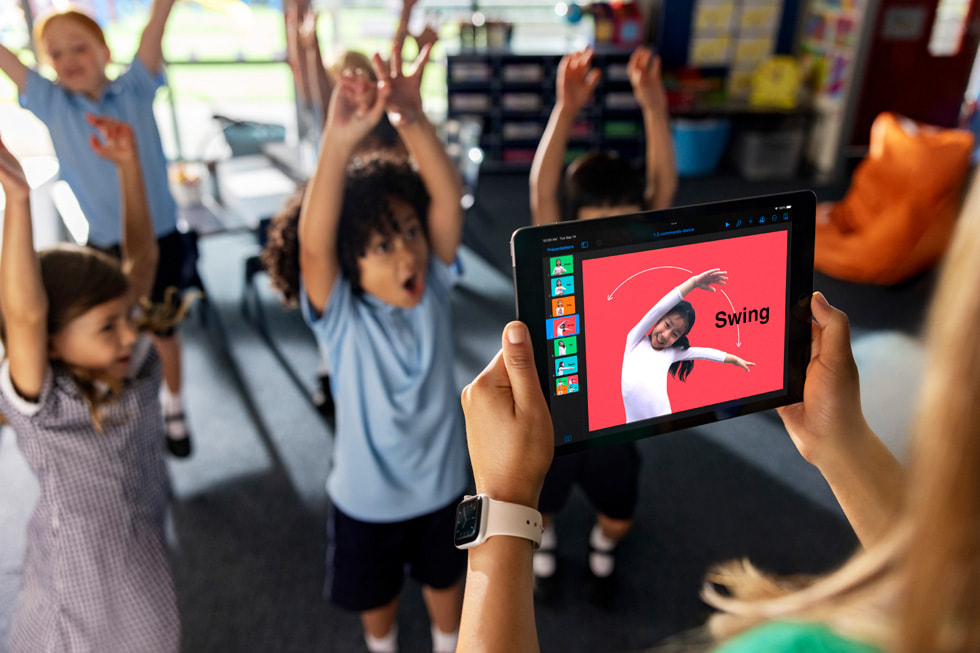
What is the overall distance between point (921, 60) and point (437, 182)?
543 cm

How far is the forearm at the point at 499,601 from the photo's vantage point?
63 cm

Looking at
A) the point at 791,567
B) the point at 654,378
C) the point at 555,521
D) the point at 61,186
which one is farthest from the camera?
the point at 61,186

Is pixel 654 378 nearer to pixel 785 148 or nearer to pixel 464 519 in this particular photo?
pixel 464 519

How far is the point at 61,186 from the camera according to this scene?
4.79 meters

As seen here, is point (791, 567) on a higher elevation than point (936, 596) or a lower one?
lower

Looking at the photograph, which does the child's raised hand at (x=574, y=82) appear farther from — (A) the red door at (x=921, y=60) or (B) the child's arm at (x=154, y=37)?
(A) the red door at (x=921, y=60)

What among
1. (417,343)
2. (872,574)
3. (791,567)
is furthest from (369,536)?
(791,567)

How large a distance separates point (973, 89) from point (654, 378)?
599cm

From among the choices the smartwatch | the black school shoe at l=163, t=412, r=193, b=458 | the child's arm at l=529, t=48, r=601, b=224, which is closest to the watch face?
the smartwatch

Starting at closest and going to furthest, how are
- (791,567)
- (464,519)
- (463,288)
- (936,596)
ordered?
(936,596) < (464,519) < (791,567) < (463,288)

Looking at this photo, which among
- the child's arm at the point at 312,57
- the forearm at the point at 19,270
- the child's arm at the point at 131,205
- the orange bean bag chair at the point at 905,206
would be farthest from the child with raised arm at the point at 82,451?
the orange bean bag chair at the point at 905,206

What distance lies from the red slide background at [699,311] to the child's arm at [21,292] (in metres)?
0.96

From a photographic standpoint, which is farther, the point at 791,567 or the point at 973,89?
the point at 973,89

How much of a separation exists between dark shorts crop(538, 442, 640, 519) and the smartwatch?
3.00ft
